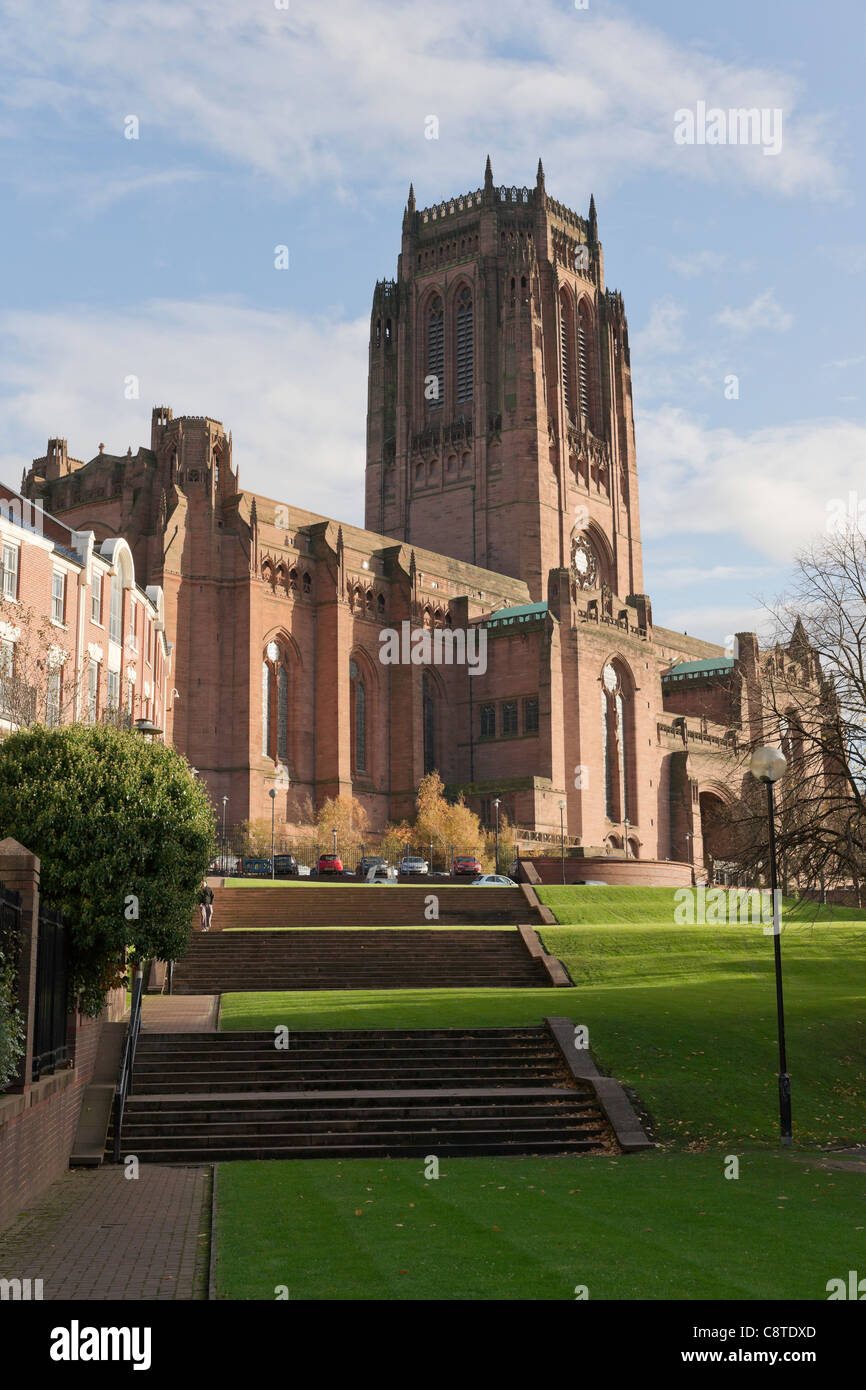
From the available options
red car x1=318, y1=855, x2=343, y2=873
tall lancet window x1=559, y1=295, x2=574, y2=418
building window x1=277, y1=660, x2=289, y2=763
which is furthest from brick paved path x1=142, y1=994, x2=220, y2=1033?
tall lancet window x1=559, y1=295, x2=574, y2=418

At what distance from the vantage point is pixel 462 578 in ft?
304

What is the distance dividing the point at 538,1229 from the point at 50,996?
7832 mm

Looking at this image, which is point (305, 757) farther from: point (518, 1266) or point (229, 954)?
point (518, 1266)

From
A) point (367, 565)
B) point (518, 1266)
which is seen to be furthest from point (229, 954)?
point (367, 565)

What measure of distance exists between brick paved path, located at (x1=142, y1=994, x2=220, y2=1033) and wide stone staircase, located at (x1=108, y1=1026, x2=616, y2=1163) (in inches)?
57.5

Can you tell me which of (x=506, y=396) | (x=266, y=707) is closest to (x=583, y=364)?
(x=506, y=396)

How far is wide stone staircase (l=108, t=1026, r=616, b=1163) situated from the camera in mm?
18641

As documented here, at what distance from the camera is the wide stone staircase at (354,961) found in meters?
32.5

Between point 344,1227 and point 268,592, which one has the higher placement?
point 268,592

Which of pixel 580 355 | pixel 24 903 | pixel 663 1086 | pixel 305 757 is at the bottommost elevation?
pixel 663 1086

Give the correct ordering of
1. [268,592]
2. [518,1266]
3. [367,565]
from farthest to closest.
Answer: [367,565] < [268,592] < [518,1266]
